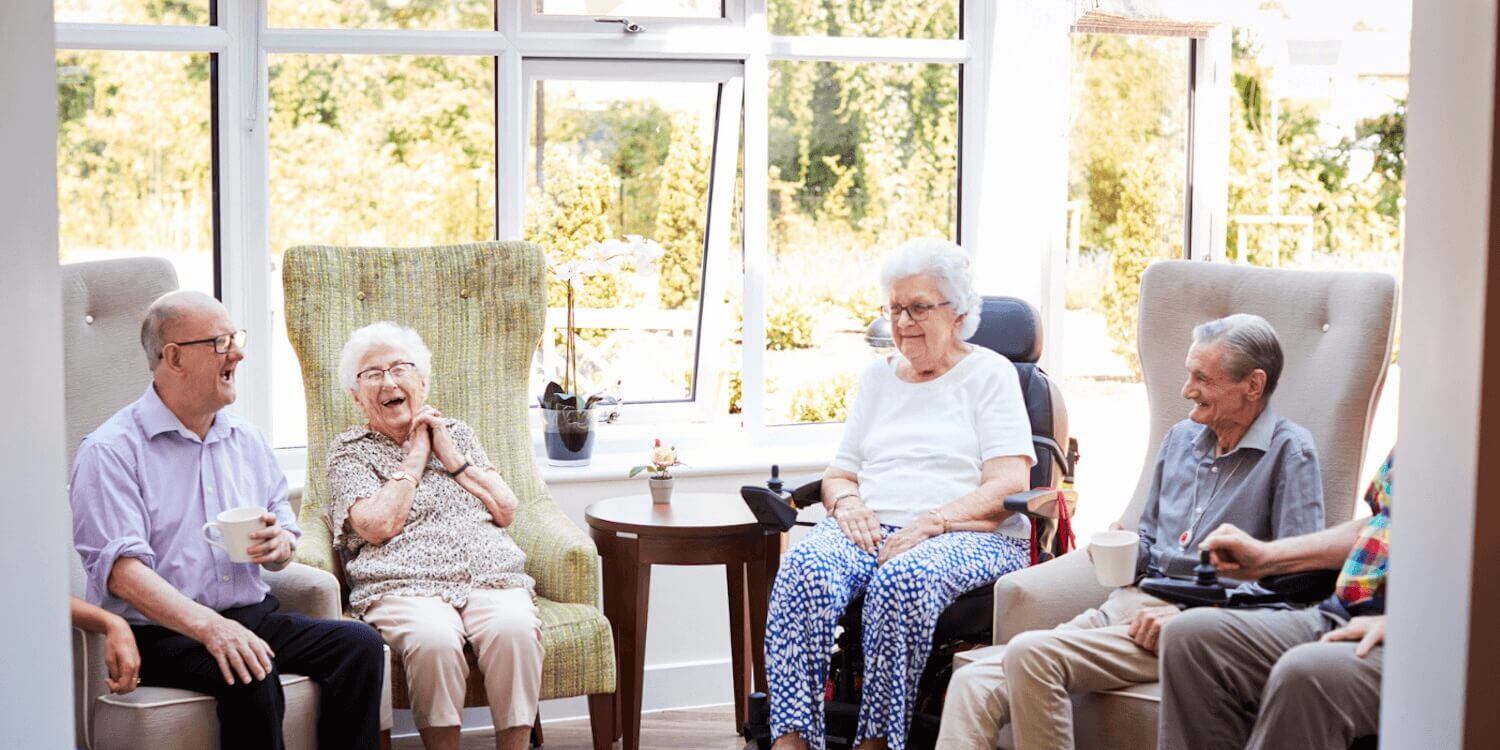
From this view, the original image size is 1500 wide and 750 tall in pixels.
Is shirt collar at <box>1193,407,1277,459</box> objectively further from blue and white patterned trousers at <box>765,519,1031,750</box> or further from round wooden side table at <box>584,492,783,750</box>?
round wooden side table at <box>584,492,783,750</box>

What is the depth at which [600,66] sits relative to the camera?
14.8 ft

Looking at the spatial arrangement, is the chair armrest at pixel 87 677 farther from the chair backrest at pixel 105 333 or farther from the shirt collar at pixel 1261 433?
the shirt collar at pixel 1261 433

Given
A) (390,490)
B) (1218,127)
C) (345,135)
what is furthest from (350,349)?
(1218,127)

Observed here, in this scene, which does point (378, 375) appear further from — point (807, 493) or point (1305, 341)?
point (1305, 341)

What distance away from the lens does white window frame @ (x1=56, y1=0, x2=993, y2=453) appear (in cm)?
416

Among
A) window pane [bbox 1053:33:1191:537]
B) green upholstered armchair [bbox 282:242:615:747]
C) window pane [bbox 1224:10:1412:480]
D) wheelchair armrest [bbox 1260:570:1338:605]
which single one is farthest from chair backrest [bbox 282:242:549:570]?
window pane [bbox 1224:10:1412:480]

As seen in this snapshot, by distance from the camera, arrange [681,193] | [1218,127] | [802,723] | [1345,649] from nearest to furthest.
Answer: [1345,649]
[802,723]
[681,193]
[1218,127]

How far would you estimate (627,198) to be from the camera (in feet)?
15.1

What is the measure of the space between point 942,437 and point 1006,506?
0.28 m

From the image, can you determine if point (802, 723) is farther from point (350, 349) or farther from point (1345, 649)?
point (350, 349)

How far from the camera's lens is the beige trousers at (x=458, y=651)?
309cm

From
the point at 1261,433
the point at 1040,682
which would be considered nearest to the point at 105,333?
the point at 1040,682

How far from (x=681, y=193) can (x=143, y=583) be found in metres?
2.29

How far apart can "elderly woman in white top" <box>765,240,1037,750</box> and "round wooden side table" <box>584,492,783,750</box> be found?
0.82ft
